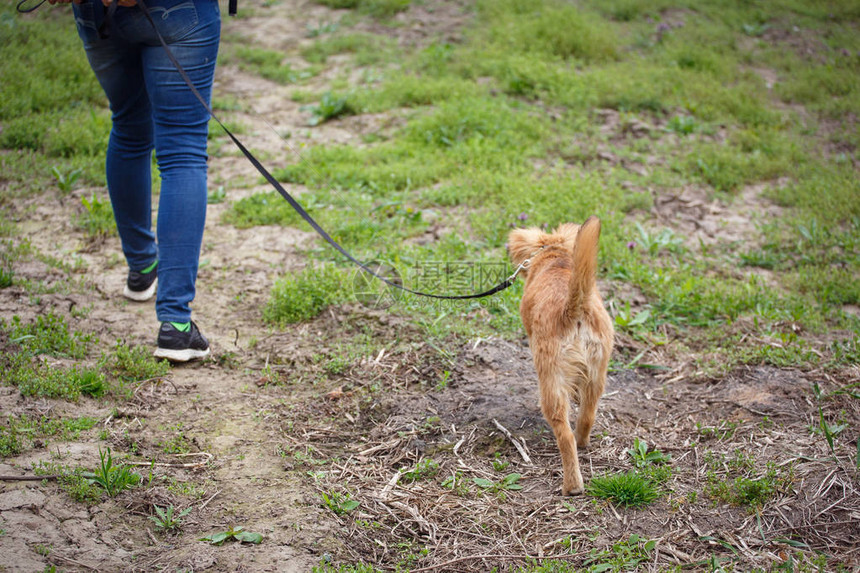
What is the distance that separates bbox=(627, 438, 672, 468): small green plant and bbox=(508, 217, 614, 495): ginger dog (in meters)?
0.23

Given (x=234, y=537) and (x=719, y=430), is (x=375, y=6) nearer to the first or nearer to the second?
(x=719, y=430)

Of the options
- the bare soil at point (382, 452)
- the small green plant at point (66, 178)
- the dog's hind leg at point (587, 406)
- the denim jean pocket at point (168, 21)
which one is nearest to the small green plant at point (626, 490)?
the bare soil at point (382, 452)

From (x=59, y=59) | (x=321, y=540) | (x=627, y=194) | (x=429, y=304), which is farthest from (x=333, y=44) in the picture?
(x=321, y=540)

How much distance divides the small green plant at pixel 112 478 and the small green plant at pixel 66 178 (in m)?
3.53

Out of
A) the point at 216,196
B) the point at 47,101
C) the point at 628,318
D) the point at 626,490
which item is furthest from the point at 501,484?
the point at 47,101

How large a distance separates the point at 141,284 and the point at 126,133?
3.19 ft

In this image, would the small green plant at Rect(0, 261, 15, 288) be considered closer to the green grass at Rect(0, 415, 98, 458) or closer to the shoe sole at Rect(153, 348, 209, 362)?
the shoe sole at Rect(153, 348, 209, 362)

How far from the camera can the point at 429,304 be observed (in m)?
4.29

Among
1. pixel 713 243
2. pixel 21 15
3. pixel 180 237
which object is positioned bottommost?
pixel 713 243

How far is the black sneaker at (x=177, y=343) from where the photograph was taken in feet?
11.5

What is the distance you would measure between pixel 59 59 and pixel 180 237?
16.3 ft

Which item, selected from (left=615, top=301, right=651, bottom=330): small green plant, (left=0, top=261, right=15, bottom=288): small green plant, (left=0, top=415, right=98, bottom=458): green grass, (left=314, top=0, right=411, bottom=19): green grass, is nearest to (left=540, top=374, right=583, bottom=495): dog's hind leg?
(left=615, top=301, right=651, bottom=330): small green plant

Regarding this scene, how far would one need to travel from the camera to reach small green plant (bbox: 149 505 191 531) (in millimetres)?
2475

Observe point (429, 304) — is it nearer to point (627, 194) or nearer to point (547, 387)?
point (547, 387)
